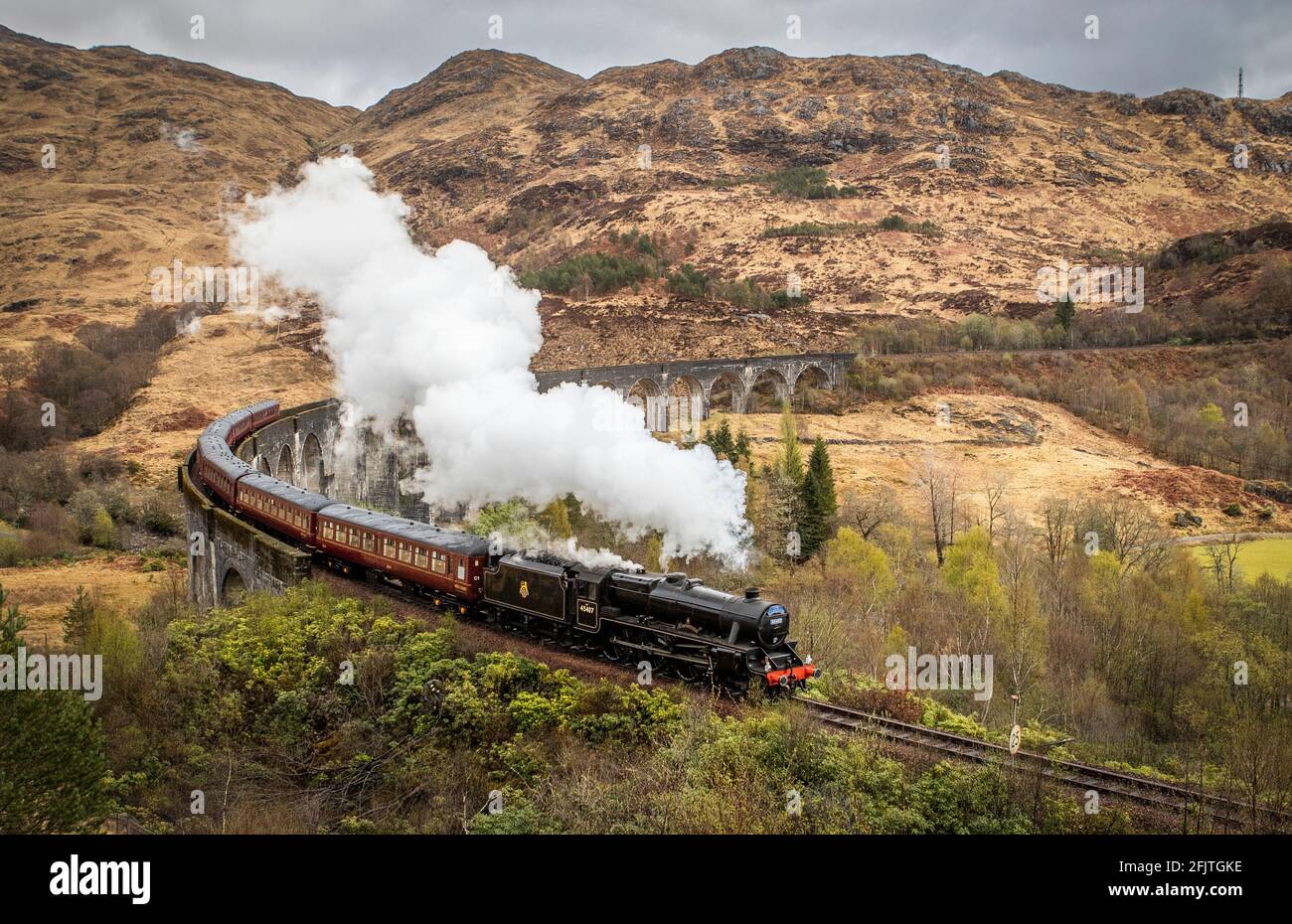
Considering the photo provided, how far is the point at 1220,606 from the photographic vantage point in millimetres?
33688

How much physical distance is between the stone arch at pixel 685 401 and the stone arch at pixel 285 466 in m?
37.8

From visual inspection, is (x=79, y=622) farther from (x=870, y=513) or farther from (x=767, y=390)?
(x=767, y=390)

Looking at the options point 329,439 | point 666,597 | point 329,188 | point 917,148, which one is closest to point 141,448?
point 329,439

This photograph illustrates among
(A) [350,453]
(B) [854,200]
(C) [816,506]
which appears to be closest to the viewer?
(C) [816,506]

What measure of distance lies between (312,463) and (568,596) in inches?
1490

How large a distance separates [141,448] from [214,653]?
50.2m

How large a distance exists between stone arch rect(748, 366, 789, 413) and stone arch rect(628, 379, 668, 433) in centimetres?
1250

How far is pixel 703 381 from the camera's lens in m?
85.0

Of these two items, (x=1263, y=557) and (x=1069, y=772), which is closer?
(x=1069, y=772)

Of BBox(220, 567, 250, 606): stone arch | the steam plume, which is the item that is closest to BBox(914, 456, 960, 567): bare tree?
the steam plume

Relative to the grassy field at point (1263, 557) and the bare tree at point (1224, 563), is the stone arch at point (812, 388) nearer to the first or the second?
the bare tree at point (1224, 563)

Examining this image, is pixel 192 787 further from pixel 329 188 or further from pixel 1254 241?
pixel 1254 241

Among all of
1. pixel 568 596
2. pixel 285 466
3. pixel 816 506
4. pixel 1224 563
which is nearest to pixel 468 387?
pixel 568 596

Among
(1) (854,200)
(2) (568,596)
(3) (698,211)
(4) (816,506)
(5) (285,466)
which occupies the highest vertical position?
(1) (854,200)
